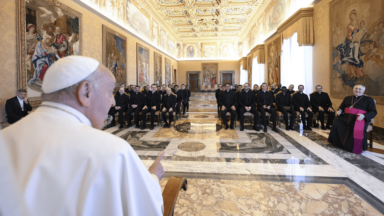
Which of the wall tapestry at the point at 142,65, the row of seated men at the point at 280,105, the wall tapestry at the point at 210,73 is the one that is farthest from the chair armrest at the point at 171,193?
the wall tapestry at the point at 210,73

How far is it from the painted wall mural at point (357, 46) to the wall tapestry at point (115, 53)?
9.14 meters

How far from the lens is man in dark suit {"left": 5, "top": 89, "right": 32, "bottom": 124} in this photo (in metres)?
4.79

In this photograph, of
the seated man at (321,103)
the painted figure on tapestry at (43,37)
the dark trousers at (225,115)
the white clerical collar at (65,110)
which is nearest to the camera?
the white clerical collar at (65,110)

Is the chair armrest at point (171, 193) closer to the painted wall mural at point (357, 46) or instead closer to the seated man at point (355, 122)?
the seated man at point (355, 122)

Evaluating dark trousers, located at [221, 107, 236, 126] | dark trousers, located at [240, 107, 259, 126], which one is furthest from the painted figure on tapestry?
dark trousers, located at [240, 107, 259, 126]

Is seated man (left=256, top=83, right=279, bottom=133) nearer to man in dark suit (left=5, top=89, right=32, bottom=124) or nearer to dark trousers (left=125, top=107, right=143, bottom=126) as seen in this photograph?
dark trousers (left=125, top=107, right=143, bottom=126)

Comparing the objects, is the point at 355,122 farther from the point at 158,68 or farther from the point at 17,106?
the point at 158,68

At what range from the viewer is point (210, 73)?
1029 inches

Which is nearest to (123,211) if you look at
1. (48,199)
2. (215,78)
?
(48,199)

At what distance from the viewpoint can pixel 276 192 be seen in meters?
2.83

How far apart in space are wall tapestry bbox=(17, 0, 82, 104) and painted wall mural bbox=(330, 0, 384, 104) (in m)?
9.31

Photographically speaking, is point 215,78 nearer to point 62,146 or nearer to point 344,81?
point 344,81

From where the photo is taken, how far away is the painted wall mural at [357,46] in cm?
521

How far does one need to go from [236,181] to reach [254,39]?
16679 millimetres
